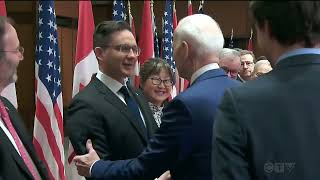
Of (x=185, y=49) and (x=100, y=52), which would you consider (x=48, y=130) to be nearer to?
(x=100, y=52)

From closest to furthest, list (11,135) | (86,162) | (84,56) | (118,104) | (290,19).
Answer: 1. (290,19)
2. (86,162)
3. (11,135)
4. (118,104)
5. (84,56)

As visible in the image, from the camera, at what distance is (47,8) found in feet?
11.5

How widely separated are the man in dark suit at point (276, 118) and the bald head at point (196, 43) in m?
0.57

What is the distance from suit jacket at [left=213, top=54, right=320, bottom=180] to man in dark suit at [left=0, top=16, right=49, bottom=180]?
99 cm

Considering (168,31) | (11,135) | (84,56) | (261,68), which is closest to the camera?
(11,135)

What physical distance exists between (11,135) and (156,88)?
1.68 metres

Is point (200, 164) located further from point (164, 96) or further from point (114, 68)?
point (164, 96)

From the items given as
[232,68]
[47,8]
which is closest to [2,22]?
[47,8]

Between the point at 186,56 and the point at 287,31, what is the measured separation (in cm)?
65

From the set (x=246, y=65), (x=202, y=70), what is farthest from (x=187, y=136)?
(x=246, y=65)

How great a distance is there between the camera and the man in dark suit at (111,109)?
213 cm

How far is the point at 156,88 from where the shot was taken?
3574mm

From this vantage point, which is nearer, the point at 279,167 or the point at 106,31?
the point at 279,167

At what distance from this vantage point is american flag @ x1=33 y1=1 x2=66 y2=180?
337 cm
